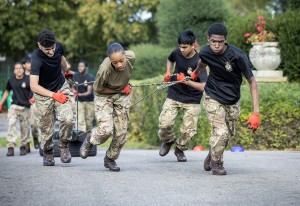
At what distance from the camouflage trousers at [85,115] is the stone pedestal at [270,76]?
4343 mm

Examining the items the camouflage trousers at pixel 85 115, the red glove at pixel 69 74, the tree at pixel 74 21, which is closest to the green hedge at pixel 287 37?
the camouflage trousers at pixel 85 115

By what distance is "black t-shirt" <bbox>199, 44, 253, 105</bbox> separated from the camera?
9.70 m

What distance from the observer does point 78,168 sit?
430 inches

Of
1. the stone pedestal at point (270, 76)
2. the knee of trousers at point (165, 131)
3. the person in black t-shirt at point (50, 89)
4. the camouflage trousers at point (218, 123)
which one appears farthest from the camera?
the stone pedestal at point (270, 76)

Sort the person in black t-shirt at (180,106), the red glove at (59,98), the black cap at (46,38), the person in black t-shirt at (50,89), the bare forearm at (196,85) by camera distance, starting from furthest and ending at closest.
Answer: the person in black t-shirt at (180,106) → the bare forearm at (196,85) → the person in black t-shirt at (50,89) → the black cap at (46,38) → the red glove at (59,98)

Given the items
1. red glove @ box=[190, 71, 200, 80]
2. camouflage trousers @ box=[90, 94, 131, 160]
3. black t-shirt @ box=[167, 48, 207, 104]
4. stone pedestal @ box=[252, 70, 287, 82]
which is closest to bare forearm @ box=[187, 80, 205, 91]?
black t-shirt @ box=[167, 48, 207, 104]

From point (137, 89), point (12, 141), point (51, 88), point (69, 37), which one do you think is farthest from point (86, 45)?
point (51, 88)

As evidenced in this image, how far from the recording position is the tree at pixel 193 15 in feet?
81.5

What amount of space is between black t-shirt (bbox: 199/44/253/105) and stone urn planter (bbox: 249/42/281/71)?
32.2ft

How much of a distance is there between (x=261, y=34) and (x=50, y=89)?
9951 mm

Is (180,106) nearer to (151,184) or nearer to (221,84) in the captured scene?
(221,84)

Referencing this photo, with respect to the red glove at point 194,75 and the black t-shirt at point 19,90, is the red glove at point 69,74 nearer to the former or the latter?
the red glove at point 194,75

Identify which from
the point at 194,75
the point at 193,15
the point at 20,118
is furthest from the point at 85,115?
the point at 194,75

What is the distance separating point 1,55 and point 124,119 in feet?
113
